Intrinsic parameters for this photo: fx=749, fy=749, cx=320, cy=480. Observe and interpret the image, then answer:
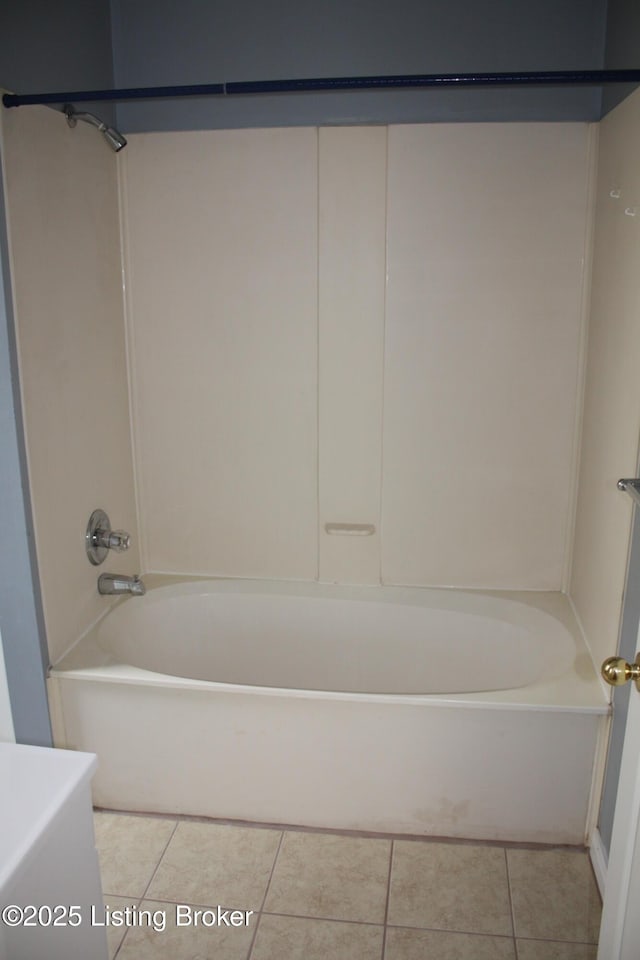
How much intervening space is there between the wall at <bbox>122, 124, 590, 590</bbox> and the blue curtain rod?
0.55 meters

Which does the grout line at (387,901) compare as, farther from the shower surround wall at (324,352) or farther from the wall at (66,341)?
the wall at (66,341)

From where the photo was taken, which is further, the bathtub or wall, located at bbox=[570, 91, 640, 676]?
the bathtub

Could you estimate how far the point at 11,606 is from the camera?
2070 millimetres

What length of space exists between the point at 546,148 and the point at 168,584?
6.43 feet

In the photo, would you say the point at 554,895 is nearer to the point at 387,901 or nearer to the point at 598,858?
the point at 598,858

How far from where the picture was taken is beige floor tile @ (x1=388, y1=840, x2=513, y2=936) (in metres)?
1.87

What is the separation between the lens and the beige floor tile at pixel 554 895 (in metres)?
1.84

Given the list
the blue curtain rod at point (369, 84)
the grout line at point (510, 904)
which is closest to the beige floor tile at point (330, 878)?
the grout line at point (510, 904)

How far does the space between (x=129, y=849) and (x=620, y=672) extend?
1.58 m

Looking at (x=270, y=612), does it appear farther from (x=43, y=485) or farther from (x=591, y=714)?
(x=591, y=714)

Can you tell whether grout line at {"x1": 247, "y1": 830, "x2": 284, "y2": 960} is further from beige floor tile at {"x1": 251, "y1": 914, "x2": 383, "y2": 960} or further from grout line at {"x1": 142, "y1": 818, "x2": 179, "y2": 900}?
grout line at {"x1": 142, "y1": 818, "x2": 179, "y2": 900}

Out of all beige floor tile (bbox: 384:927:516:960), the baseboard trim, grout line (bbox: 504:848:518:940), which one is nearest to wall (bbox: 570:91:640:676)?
the baseboard trim

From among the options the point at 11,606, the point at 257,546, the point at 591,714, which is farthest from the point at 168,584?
the point at 591,714

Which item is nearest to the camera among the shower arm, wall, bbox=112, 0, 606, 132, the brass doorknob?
the brass doorknob
